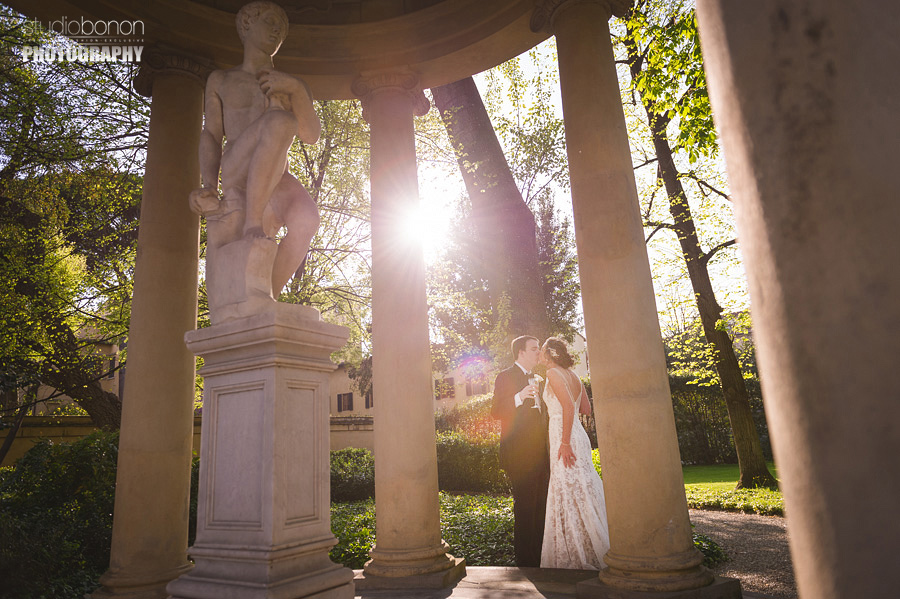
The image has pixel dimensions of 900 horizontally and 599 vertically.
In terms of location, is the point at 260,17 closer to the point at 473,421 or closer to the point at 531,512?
the point at 531,512

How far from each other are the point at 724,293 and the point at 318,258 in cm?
1486

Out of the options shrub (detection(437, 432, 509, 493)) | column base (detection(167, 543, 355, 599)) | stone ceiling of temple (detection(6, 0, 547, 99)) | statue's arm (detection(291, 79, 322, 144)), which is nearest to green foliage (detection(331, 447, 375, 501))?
shrub (detection(437, 432, 509, 493))

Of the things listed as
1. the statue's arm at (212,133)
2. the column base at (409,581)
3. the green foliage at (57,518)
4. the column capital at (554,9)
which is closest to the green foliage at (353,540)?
the column base at (409,581)

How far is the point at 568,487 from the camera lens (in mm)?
7945

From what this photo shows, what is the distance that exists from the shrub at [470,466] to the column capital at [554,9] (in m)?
15.1

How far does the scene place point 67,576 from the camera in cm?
828

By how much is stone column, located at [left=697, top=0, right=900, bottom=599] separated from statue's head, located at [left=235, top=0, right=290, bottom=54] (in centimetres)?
476

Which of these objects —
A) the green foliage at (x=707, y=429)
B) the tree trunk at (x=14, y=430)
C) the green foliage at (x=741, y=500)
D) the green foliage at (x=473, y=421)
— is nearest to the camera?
the green foliage at (x=741, y=500)

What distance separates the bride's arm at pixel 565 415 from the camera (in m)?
8.12

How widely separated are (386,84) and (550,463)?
20.6ft

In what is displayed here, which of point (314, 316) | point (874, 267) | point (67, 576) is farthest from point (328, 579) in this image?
point (67, 576)

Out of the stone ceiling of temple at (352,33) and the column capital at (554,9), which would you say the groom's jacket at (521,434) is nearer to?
the column capital at (554,9)

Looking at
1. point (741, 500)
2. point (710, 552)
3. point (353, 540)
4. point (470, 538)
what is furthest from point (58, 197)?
point (741, 500)

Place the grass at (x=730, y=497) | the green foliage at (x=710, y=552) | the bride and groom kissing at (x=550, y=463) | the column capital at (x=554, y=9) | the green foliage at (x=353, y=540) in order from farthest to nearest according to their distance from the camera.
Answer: the grass at (x=730, y=497)
the green foliage at (x=353, y=540)
the green foliage at (x=710, y=552)
the bride and groom kissing at (x=550, y=463)
the column capital at (x=554, y=9)
